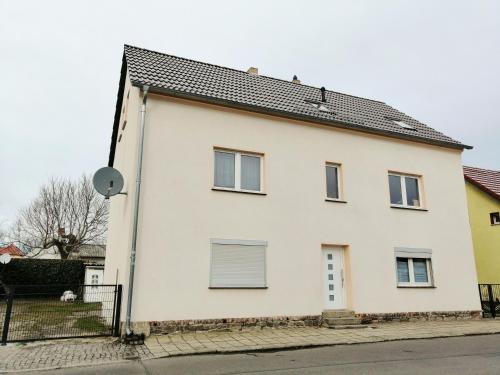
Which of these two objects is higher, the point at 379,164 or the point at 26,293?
the point at 379,164

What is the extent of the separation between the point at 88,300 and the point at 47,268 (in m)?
15.2

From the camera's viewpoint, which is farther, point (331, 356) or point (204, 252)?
point (204, 252)

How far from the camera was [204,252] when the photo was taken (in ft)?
33.5

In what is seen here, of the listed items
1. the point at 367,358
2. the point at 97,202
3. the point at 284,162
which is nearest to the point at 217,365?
the point at 367,358

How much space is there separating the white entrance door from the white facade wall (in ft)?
0.79

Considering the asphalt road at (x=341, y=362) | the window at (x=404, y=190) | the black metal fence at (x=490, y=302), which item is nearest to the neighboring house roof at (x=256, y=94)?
the window at (x=404, y=190)

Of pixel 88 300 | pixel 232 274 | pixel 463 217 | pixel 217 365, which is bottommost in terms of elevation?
pixel 217 365

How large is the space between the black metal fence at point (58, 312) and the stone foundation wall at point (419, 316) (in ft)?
22.2

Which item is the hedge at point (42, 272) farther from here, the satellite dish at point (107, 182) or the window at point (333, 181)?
the window at point (333, 181)

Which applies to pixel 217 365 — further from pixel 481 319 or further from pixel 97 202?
pixel 97 202

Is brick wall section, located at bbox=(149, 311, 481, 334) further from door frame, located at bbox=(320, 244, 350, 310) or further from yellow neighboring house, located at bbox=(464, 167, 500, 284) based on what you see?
yellow neighboring house, located at bbox=(464, 167, 500, 284)

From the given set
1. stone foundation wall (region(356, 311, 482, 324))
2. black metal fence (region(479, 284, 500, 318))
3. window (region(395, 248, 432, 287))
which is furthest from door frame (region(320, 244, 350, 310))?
black metal fence (region(479, 284, 500, 318))

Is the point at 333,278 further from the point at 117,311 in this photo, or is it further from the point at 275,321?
the point at 117,311

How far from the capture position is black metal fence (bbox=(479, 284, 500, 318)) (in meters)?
14.1
